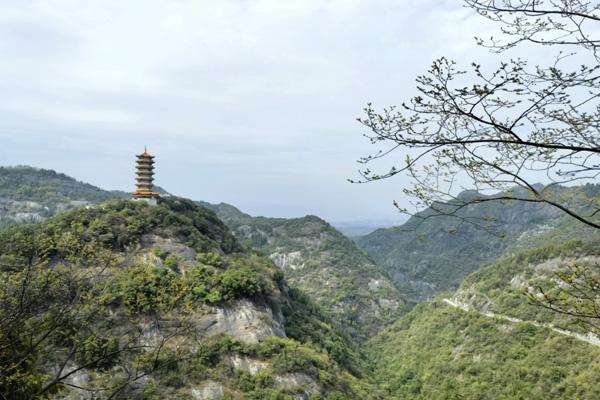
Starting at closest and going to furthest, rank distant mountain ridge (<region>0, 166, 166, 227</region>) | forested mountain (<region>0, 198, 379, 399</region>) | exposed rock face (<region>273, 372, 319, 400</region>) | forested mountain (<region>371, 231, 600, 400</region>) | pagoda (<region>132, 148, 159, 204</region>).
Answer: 1. forested mountain (<region>0, 198, 379, 399</region>)
2. exposed rock face (<region>273, 372, 319, 400</region>)
3. forested mountain (<region>371, 231, 600, 400</region>)
4. pagoda (<region>132, 148, 159, 204</region>)
5. distant mountain ridge (<region>0, 166, 166, 227</region>)

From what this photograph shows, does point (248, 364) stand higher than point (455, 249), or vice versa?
point (248, 364)

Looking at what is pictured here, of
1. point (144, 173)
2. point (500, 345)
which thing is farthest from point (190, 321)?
point (500, 345)

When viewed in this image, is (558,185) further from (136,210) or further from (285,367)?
(136,210)

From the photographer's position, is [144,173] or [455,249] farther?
[455,249]

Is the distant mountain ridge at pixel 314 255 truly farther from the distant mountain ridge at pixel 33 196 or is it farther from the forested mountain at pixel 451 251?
the forested mountain at pixel 451 251

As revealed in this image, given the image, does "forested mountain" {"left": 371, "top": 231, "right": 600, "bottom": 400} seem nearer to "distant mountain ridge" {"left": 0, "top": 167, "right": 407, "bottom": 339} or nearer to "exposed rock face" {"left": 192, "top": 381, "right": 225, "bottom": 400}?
"distant mountain ridge" {"left": 0, "top": 167, "right": 407, "bottom": 339}

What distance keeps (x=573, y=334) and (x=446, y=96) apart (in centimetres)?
4273

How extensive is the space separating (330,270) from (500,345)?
2063 inches

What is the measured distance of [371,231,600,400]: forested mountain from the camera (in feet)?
114

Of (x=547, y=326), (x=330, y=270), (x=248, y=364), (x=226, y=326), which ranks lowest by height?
(x=547, y=326)

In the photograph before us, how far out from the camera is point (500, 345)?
145ft

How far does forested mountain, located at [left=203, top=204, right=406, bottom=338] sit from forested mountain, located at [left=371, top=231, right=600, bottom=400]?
14.5 m

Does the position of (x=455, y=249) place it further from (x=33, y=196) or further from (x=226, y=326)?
(x=226, y=326)

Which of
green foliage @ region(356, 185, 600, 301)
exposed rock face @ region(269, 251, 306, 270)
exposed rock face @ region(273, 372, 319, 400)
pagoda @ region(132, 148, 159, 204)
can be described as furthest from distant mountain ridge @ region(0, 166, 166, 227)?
green foliage @ region(356, 185, 600, 301)
